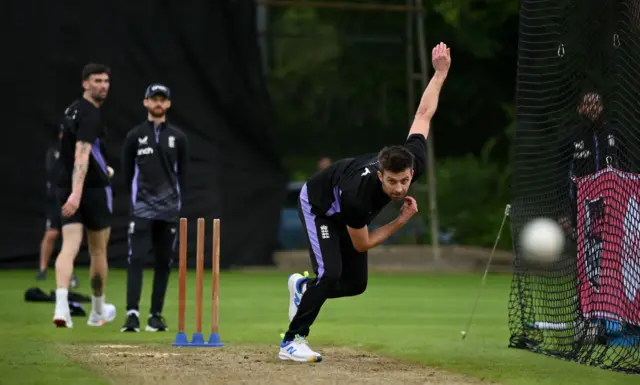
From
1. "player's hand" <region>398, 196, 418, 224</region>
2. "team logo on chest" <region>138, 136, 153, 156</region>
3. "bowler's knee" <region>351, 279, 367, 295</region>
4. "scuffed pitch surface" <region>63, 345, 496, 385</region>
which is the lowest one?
"scuffed pitch surface" <region>63, 345, 496, 385</region>

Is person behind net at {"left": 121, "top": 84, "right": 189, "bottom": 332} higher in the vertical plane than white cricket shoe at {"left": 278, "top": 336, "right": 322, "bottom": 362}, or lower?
higher

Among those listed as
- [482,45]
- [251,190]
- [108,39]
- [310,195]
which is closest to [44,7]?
[108,39]

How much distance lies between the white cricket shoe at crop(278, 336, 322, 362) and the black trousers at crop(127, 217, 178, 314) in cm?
255

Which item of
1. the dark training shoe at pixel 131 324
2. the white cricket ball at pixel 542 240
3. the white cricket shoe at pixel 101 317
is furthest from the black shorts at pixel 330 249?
the white cricket shoe at pixel 101 317

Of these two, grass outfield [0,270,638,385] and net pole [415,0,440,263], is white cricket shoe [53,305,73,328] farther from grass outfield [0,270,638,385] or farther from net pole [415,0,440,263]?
net pole [415,0,440,263]

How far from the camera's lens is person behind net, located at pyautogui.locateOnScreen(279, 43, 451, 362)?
895 cm

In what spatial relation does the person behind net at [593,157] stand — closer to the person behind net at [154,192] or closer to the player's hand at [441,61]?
the player's hand at [441,61]

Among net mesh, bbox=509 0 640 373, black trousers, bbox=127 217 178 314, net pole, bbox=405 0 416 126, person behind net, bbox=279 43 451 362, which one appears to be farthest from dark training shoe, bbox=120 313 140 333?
net pole, bbox=405 0 416 126

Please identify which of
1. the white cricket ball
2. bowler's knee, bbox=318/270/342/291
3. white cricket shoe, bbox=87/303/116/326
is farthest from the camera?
white cricket shoe, bbox=87/303/116/326

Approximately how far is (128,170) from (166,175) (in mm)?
336

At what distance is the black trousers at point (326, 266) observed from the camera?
30.7 feet

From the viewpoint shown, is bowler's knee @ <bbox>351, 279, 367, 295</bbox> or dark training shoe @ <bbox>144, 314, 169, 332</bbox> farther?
dark training shoe @ <bbox>144, 314, 169, 332</bbox>

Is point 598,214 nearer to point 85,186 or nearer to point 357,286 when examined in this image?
point 357,286

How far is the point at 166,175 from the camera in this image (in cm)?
1195
